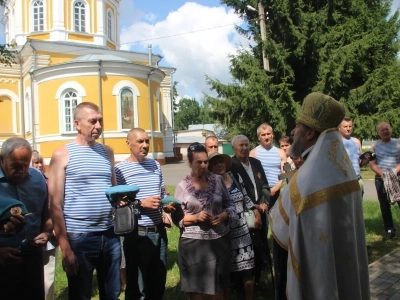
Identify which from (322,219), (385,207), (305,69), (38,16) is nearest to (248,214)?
(322,219)

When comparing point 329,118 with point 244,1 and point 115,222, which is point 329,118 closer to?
point 115,222

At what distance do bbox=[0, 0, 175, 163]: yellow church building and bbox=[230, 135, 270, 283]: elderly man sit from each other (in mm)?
20121

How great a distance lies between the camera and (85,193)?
360 cm

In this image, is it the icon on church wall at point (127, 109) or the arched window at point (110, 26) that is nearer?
the icon on church wall at point (127, 109)

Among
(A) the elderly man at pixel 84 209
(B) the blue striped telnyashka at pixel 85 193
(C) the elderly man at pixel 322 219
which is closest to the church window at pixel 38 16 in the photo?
(A) the elderly man at pixel 84 209

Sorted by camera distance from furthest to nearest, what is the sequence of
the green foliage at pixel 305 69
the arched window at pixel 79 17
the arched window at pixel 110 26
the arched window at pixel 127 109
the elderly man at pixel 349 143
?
the arched window at pixel 110 26
the arched window at pixel 79 17
the arched window at pixel 127 109
the green foliage at pixel 305 69
the elderly man at pixel 349 143

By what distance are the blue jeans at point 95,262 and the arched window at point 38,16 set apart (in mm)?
32148

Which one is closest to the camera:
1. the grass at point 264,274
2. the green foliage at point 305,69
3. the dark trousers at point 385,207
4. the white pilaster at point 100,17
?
the grass at point 264,274

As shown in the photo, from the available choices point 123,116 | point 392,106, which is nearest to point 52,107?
point 123,116

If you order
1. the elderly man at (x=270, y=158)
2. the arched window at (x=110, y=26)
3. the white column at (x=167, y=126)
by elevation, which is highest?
the arched window at (x=110, y=26)

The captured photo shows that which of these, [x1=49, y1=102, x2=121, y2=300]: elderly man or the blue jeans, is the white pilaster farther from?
the blue jeans

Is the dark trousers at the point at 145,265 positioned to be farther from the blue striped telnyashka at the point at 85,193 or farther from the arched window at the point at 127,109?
the arched window at the point at 127,109

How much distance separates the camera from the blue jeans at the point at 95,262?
3564mm

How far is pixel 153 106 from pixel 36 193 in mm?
24906
